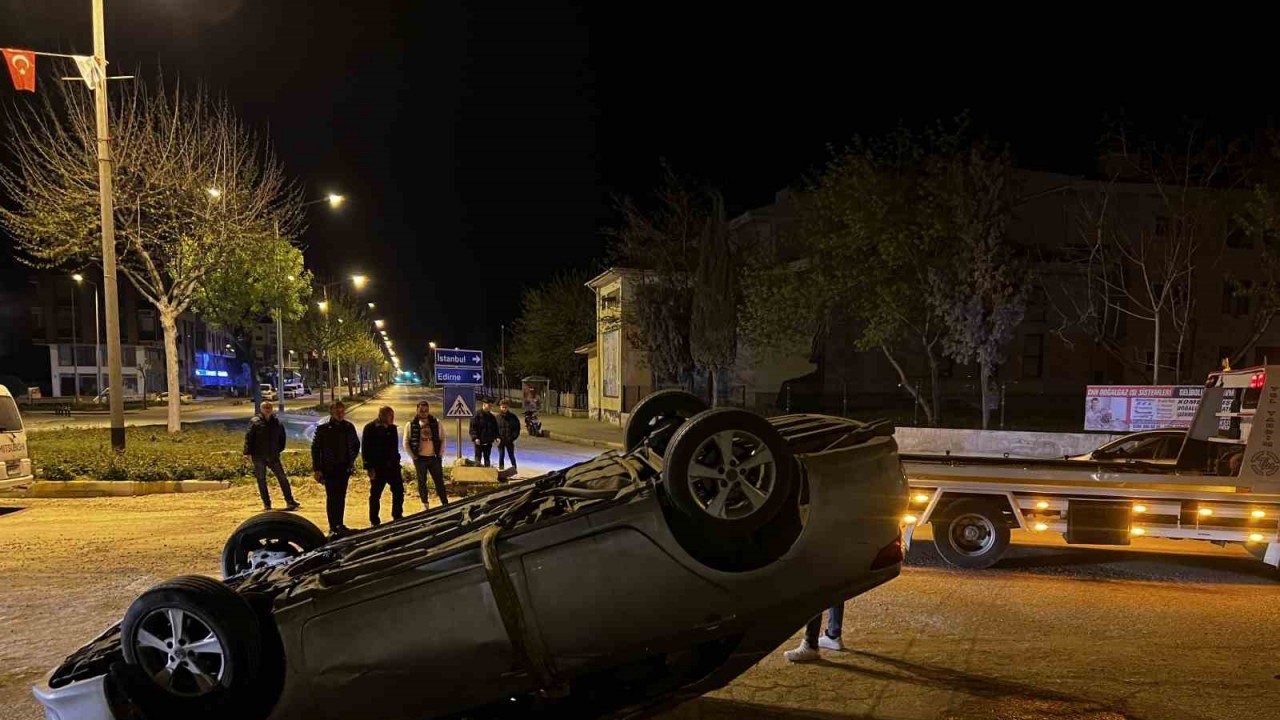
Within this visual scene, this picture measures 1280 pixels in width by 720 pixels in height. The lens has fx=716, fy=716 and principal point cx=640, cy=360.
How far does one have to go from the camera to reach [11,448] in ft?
33.8

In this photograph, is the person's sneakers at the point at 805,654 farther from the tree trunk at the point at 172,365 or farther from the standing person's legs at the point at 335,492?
the tree trunk at the point at 172,365

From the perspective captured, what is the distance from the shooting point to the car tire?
2980 millimetres

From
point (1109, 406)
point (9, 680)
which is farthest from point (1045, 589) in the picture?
point (1109, 406)

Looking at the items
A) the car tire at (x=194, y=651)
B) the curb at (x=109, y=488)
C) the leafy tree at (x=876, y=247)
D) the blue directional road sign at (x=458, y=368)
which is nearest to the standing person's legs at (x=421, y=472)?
the blue directional road sign at (x=458, y=368)

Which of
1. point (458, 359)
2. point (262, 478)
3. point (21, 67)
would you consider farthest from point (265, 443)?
point (21, 67)

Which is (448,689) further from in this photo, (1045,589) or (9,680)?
(1045,589)

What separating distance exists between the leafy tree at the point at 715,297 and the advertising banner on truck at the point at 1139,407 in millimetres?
12144

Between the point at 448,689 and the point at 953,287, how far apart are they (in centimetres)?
1778

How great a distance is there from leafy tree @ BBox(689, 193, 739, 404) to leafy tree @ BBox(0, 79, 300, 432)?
1397cm

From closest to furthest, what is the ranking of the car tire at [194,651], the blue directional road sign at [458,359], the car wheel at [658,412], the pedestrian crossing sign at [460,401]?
the car tire at [194,651]
the car wheel at [658,412]
the pedestrian crossing sign at [460,401]
the blue directional road sign at [458,359]

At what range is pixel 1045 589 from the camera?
22.9ft

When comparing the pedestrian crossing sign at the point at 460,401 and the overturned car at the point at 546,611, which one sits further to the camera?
the pedestrian crossing sign at the point at 460,401

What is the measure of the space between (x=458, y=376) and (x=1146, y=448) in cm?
1208

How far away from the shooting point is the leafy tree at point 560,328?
44469 mm
